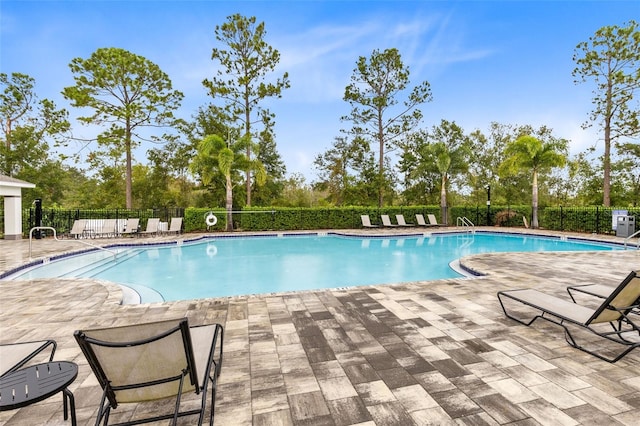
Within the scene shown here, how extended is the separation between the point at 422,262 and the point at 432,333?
6368mm

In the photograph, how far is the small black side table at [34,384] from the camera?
1.61 meters

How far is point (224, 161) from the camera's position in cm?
1583

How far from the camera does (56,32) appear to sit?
15.1 metres

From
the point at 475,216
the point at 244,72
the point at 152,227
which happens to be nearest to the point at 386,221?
the point at 475,216

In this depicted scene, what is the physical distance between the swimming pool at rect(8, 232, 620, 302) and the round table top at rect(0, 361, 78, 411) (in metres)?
4.17

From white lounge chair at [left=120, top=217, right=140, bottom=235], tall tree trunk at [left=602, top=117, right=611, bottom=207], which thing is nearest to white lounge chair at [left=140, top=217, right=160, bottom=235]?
white lounge chair at [left=120, top=217, right=140, bottom=235]

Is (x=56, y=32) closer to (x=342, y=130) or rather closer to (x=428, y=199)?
(x=342, y=130)

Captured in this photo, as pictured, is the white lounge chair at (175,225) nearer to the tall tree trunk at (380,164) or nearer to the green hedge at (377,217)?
the green hedge at (377,217)

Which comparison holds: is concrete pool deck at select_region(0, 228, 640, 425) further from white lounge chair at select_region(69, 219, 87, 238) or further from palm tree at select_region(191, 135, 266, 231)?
palm tree at select_region(191, 135, 266, 231)

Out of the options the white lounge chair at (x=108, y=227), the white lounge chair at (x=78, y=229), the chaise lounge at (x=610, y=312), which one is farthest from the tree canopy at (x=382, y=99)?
the chaise lounge at (x=610, y=312)

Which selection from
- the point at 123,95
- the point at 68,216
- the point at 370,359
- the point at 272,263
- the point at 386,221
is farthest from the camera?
the point at 123,95

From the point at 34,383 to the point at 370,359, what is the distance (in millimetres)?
2334

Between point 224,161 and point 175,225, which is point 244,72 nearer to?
point 224,161

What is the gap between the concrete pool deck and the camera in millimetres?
→ 2176
